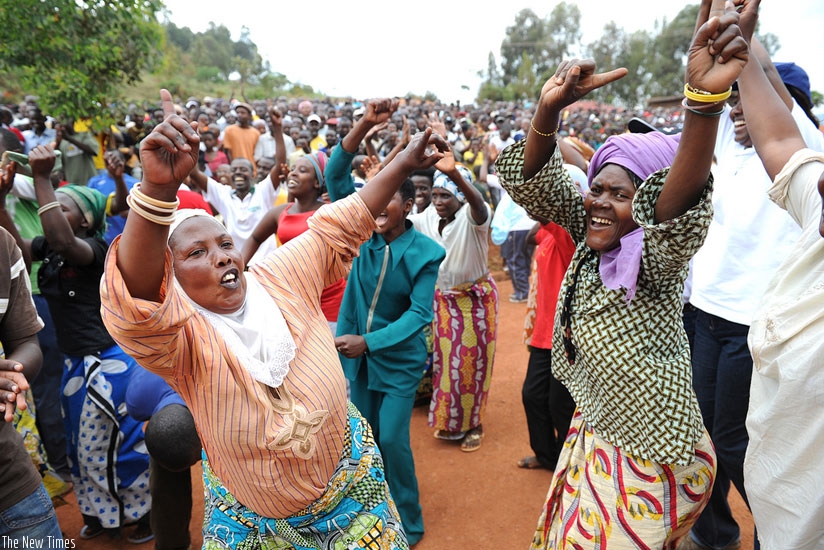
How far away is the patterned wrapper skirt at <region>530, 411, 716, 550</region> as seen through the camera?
2.22m

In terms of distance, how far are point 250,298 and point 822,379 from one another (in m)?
1.75

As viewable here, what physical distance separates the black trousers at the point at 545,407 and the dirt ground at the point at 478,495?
0.75ft

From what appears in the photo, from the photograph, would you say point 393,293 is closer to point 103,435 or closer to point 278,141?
point 103,435

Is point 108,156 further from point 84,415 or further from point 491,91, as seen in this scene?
point 491,91

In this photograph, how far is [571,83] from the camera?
75.5 inches

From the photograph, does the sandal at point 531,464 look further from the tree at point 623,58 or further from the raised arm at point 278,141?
the tree at point 623,58

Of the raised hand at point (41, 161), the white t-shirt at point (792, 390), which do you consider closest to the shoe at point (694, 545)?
the white t-shirt at point (792, 390)

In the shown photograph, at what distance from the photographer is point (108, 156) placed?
4.57 metres

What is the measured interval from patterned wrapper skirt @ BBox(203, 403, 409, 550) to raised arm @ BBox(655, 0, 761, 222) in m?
1.37

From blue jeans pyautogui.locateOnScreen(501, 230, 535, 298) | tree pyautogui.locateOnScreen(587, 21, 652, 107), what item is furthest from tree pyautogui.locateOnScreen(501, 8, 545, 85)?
blue jeans pyautogui.locateOnScreen(501, 230, 535, 298)

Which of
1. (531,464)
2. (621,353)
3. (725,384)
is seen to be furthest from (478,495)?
(621,353)

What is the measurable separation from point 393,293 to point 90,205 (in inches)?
73.7

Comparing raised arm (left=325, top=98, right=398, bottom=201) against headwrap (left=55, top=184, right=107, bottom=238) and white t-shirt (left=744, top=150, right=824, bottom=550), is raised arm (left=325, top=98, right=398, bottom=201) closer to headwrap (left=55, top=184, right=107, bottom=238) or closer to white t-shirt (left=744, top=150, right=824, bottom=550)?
headwrap (left=55, top=184, right=107, bottom=238)

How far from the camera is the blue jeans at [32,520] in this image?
2.14 meters
